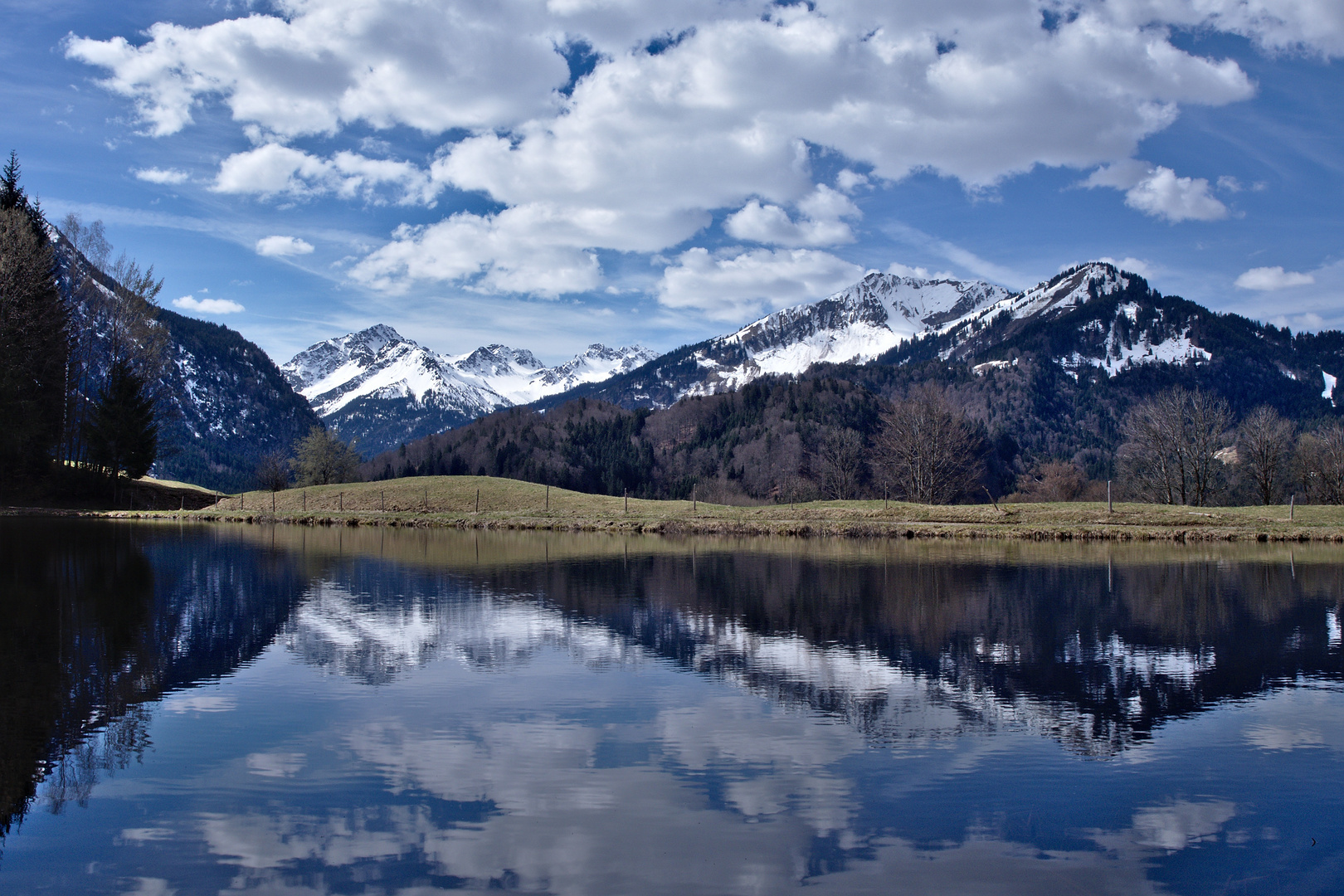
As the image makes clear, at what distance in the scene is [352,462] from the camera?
11281 cm

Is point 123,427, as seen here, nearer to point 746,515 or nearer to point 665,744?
point 746,515

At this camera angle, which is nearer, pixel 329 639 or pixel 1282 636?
pixel 329 639

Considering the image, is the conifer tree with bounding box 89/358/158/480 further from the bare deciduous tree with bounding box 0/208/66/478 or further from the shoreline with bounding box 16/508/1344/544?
the shoreline with bounding box 16/508/1344/544

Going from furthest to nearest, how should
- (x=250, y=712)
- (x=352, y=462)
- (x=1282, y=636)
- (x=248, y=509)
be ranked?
(x=352, y=462), (x=248, y=509), (x=1282, y=636), (x=250, y=712)

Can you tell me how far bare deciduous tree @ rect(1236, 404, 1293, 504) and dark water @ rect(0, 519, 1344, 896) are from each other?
73.2 m

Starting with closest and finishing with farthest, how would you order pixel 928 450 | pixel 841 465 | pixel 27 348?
1. pixel 27 348
2. pixel 928 450
3. pixel 841 465

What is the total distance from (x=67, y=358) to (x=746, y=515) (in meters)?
54.9

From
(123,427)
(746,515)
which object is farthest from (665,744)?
(123,427)

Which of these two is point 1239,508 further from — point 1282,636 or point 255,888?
point 255,888

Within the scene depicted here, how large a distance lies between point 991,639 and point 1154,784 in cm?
821

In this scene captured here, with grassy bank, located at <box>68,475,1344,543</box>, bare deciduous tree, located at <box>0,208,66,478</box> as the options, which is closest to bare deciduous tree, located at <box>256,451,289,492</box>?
grassy bank, located at <box>68,475,1344,543</box>

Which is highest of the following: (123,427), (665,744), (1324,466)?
(123,427)

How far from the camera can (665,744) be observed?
1125 centimetres

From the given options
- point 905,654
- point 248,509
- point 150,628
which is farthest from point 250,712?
point 248,509
